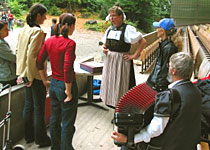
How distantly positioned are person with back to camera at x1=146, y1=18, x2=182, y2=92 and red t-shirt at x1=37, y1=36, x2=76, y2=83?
1028 millimetres

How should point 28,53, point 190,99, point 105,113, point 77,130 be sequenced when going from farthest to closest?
point 105,113, point 77,130, point 28,53, point 190,99

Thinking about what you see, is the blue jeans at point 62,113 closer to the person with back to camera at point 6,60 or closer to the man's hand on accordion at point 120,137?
the person with back to camera at point 6,60

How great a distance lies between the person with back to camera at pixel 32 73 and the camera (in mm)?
3001

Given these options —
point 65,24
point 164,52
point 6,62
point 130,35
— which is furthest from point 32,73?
point 164,52

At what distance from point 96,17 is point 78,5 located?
12.5 ft

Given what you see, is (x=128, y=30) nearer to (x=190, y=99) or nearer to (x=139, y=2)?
(x=190, y=99)

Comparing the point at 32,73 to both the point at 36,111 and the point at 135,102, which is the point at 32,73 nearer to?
the point at 36,111

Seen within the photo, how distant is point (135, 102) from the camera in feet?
6.01

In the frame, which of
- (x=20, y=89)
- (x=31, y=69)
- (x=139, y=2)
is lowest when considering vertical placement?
(x=20, y=89)

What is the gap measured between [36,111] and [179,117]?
2.10 meters

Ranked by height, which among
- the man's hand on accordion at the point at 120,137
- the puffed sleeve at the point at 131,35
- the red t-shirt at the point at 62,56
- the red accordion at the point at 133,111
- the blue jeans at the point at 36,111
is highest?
the puffed sleeve at the point at 131,35

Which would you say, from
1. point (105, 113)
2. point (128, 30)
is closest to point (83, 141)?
point (105, 113)

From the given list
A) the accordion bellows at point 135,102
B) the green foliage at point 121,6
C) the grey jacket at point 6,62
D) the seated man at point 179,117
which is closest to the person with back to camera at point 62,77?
the grey jacket at point 6,62

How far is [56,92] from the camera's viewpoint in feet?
9.05
